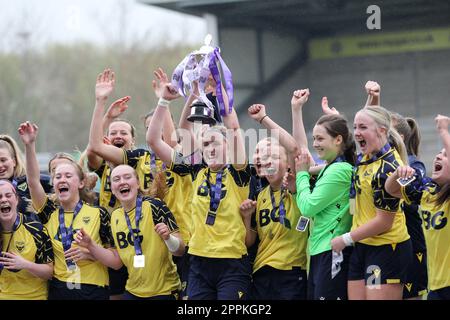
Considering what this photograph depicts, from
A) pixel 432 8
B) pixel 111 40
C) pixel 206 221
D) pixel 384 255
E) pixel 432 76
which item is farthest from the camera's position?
pixel 111 40

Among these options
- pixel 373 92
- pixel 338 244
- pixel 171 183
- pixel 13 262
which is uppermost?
pixel 373 92

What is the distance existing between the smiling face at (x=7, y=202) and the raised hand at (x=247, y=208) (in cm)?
170

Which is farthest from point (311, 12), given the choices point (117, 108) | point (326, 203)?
point (326, 203)

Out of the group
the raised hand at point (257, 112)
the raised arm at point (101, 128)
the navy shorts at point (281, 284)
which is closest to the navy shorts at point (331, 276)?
the navy shorts at point (281, 284)

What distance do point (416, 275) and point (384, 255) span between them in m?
0.55

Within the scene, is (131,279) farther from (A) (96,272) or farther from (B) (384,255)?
(B) (384,255)

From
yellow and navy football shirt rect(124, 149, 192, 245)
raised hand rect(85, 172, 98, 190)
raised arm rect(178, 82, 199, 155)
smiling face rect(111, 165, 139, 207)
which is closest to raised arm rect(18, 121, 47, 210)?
raised hand rect(85, 172, 98, 190)

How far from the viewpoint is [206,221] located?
253 inches

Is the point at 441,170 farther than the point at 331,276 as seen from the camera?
No

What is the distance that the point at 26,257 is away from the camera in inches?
262

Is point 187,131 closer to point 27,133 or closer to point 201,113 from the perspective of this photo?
point 201,113

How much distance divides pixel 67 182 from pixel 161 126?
0.83 metres

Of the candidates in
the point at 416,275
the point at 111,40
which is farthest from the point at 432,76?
the point at 111,40

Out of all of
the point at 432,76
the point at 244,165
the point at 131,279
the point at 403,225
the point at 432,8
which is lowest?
the point at 131,279
